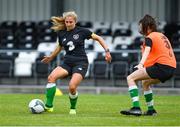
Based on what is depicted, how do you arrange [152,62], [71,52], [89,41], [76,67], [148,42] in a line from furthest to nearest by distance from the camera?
[89,41] < [71,52] < [76,67] < [152,62] < [148,42]

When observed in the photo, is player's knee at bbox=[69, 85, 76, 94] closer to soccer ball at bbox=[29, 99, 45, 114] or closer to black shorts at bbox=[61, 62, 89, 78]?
black shorts at bbox=[61, 62, 89, 78]

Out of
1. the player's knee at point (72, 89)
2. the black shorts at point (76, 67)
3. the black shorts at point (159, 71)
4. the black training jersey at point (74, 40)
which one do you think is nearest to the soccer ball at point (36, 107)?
the player's knee at point (72, 89)

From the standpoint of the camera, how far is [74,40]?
1591cm

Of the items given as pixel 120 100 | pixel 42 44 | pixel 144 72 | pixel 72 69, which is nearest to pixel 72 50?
pixel 72 69

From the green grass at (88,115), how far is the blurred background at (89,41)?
5636mm

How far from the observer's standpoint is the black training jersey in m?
15.9

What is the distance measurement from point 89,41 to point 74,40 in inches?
504

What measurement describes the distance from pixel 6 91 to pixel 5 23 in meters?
5.99

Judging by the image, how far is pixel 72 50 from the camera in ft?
52.2

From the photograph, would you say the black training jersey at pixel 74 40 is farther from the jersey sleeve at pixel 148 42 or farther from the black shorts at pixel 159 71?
the black shorts at pixel 159 71

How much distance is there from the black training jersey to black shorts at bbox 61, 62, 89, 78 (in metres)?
0.15

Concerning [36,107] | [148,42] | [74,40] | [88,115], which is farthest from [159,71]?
[36,107]

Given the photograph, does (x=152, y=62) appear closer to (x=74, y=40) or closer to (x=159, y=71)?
(x=159, y=71)

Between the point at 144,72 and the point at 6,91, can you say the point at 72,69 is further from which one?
the point at 6,91
